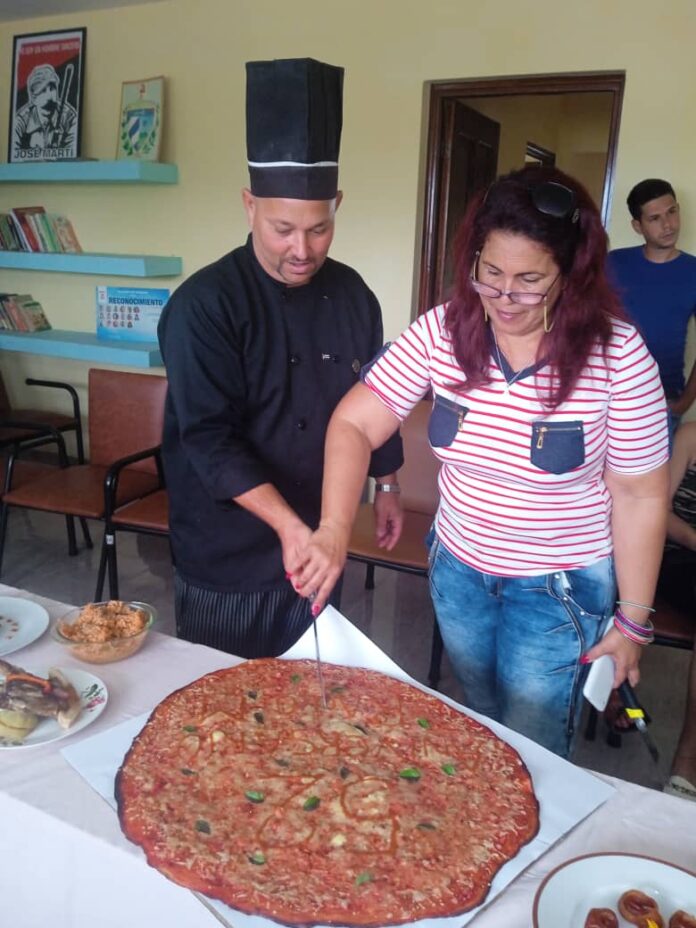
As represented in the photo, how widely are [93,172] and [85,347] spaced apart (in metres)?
0.89

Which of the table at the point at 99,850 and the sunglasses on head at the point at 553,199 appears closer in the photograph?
the table at the point at 99,850

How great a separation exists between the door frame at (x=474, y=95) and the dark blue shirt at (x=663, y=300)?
305 millimetres

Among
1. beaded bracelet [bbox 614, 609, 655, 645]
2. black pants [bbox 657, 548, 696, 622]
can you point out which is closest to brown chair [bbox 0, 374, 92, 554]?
black pants [bbox 657, 548, 696, 622]

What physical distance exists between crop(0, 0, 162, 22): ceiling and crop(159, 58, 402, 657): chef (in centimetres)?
308

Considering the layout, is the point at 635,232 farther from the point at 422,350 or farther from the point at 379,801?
the point at 379,801

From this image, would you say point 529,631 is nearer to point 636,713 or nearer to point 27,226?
point 636,713

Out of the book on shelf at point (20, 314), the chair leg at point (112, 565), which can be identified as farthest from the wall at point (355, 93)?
the chair leg at point (112, 565)

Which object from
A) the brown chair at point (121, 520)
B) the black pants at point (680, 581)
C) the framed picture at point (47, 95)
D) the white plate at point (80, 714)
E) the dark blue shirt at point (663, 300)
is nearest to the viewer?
the white plate at point (80, 714)

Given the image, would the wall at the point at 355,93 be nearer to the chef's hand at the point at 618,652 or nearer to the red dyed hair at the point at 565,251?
the red dyed hair at the point at 565,251

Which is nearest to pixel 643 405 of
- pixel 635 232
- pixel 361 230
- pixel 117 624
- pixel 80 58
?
pixel 117 624

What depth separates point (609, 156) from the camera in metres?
3.11

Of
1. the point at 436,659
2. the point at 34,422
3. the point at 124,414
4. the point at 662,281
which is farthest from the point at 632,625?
the point at 34,422

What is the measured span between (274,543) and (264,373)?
0.35 m

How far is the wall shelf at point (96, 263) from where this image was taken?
3941mm
